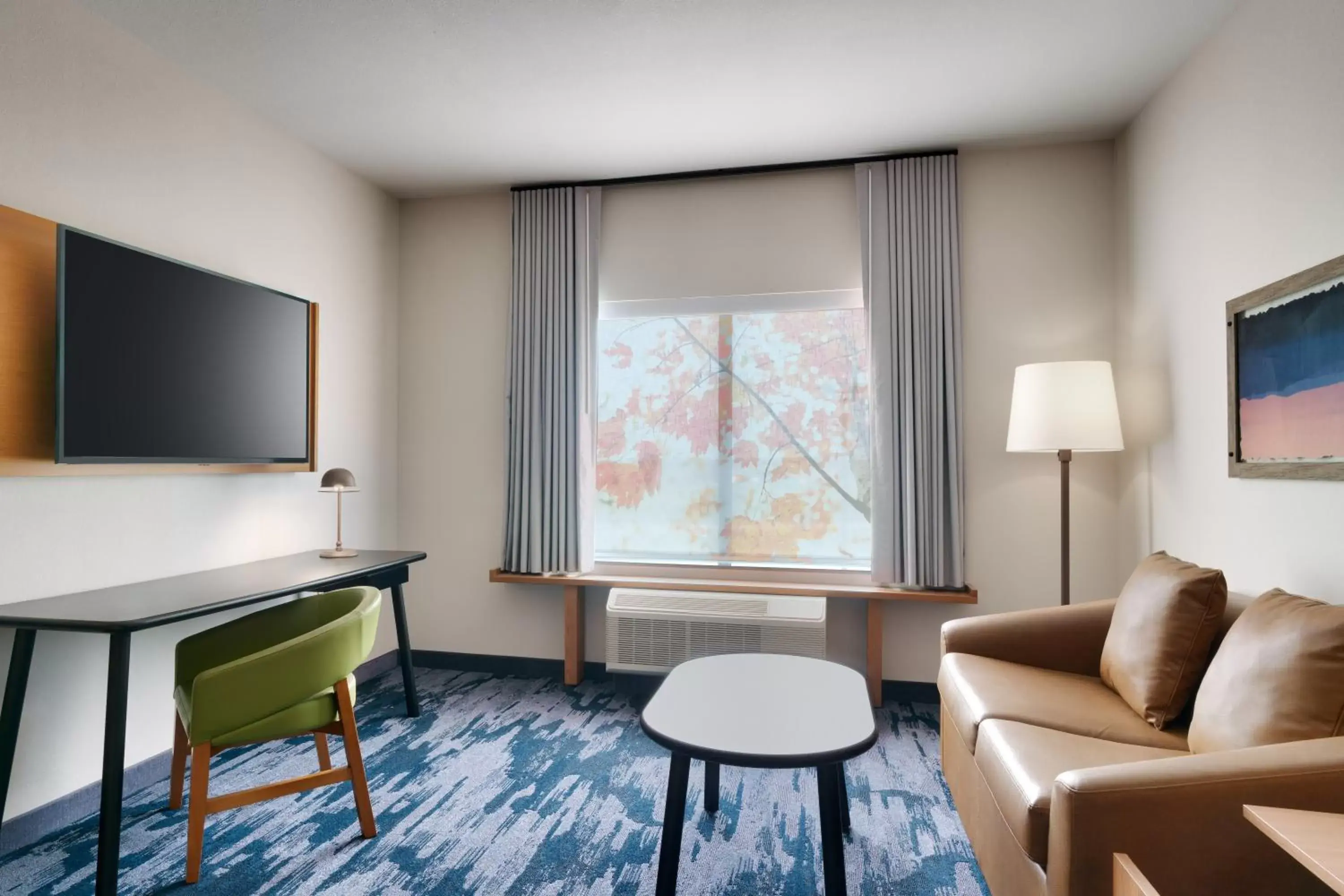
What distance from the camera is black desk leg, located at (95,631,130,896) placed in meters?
1.71

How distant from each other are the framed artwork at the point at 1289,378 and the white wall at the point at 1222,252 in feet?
0.18

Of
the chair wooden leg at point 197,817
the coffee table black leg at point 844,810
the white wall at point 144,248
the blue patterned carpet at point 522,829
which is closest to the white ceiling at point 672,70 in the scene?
the white wall at point 144,248

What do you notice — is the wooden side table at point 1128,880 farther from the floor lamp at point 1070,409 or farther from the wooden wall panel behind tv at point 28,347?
the wooden wall panel behind tv at point 28,347

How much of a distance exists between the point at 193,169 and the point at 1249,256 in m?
3.75

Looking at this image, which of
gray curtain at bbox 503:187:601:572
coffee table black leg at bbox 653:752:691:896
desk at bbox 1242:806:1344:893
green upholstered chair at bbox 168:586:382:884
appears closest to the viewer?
desk at bbox 1242:806:1344:893

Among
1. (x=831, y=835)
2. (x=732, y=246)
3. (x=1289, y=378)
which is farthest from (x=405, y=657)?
(x=1289, y=378)

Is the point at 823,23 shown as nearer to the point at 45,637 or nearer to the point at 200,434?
the point at 200,434

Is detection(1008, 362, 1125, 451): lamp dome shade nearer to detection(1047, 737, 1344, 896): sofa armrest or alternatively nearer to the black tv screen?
detection(1047, 737, 1344, 896): sofa armrest

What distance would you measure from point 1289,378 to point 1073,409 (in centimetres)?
71

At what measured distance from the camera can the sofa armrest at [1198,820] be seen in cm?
125

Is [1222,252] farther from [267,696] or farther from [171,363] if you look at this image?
[171,363]

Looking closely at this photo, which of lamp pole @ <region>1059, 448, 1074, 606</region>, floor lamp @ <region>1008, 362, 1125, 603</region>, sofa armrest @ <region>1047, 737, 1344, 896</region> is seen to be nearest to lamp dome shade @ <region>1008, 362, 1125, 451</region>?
floor lamp @ <region>1008, 362, 1125, 603</region>

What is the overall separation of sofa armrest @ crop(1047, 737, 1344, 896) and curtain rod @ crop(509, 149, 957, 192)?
9.26 ft

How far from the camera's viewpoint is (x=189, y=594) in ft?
7.07
